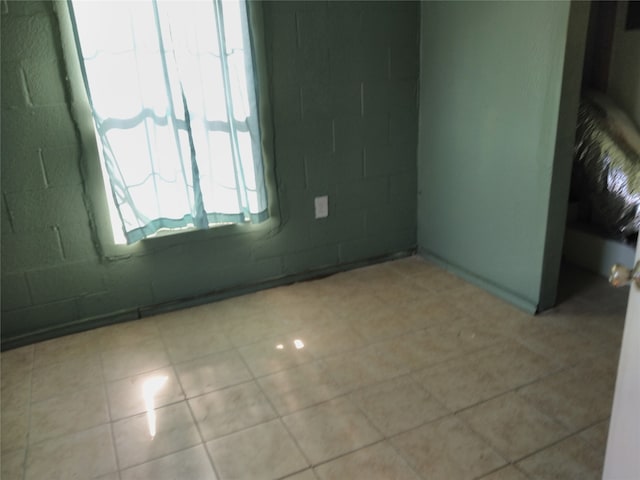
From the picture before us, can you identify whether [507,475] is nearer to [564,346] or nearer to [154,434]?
[564,346]

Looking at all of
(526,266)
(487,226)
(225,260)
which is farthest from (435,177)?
(225,260)

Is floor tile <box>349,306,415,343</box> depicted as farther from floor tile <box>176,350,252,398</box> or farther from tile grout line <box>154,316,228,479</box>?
tile grout line <box>154,316,228,479</box>

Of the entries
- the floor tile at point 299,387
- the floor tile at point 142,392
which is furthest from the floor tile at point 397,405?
the floor tile at point 142,392

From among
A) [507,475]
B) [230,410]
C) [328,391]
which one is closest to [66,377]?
[230,410]

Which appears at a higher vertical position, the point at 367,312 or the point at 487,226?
the point at 487,226

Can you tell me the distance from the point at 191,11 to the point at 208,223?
0.99m

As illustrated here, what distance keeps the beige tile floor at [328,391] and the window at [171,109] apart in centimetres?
61

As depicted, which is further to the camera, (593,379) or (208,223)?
(208,223)

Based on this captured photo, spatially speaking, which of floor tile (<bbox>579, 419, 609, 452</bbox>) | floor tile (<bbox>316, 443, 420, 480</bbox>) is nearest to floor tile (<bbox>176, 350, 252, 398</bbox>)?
floor tile (<bbox>316, 443, 420, 480</bbox>)

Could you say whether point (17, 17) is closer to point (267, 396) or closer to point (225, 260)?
→ point (225, 260)

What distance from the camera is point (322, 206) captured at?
2984 mm

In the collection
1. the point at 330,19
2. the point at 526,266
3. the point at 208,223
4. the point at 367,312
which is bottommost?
the point at 367,312

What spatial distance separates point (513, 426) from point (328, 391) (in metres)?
0.68

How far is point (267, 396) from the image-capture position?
202 centimetres
